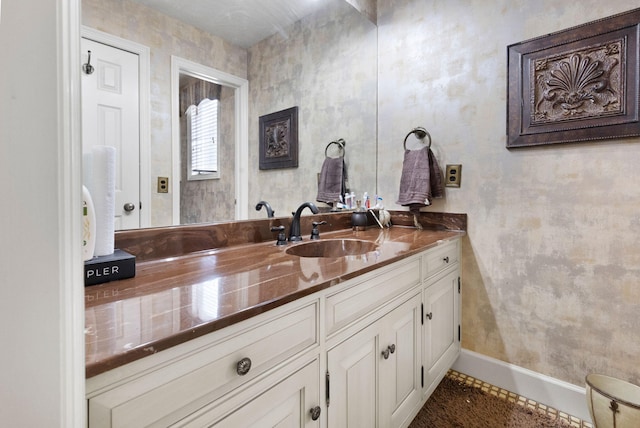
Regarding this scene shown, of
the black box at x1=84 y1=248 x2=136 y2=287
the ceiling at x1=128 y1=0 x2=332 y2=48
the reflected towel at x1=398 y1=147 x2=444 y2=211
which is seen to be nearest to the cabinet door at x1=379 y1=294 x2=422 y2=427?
the reflected towel at x1=398 y1=147 x2=444 y2=211

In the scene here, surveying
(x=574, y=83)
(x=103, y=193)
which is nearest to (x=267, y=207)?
(x=103, y=193)

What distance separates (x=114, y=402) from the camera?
46 cm

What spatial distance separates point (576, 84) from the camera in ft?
4.75

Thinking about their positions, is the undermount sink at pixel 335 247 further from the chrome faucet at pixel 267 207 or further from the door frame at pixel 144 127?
the door frame at pixel 144 127

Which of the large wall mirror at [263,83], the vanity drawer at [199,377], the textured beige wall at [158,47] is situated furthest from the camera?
the large wall mirror at [263,83]

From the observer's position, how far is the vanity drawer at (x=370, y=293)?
883mm

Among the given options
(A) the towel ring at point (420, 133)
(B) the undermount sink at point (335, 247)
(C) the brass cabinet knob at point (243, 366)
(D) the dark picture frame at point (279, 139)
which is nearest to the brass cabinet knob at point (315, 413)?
(C) the brass cabinet knob at point (243, 366)

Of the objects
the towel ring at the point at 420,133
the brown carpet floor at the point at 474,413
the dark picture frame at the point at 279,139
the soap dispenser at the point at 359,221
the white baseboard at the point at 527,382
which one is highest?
the towel ring at the point at 420,133

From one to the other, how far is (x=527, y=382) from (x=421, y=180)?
118cm

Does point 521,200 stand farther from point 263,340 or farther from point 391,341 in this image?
point 263,340

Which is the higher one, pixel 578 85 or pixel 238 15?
pixel 238 15

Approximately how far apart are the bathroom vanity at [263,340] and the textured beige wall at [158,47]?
241 millimetres

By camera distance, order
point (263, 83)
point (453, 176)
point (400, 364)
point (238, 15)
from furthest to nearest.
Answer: point (453, 176) → point (263, 83) → point (238, 15) → point (400, 364)

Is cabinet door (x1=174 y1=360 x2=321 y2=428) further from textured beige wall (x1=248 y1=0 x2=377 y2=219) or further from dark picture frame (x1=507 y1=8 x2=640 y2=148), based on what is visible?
dark picture frame (x1=507 y1=8 x2=640 y2=148)
